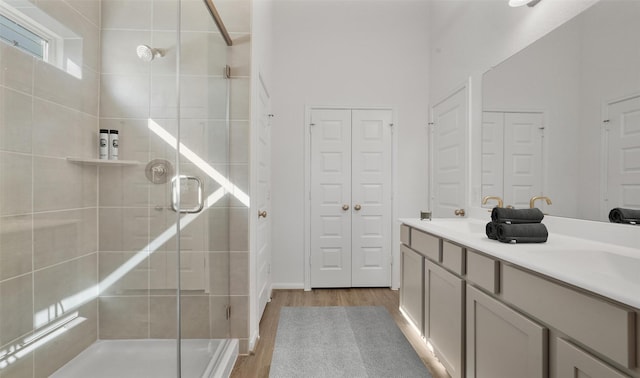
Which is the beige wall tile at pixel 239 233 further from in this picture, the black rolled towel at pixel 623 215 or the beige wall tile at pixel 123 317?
the black rolled towel at pixel 623 215

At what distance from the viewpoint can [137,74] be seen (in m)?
1.46

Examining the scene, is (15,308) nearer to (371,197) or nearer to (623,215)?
(623,215)

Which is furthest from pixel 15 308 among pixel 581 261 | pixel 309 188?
pixel 309 188

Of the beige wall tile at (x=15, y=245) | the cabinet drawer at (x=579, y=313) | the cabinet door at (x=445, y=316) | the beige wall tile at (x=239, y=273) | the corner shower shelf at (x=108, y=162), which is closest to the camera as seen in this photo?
the cabinet drawer at (x=579, y=313)

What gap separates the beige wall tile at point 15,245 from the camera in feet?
3.52

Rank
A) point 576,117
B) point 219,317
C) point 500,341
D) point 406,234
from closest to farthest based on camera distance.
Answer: point 500,341
point 576,117
point 219,317
point 406,234

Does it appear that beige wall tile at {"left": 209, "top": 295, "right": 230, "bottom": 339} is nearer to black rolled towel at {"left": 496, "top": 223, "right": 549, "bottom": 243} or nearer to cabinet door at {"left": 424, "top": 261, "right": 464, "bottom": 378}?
cabinet door at {"left": 424, "top": 261, "right": 464, "bottom": 378}

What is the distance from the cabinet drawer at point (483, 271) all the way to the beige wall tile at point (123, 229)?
62.5 inches

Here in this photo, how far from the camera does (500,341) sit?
1.21 metres

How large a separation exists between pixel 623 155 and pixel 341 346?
6.42 feet

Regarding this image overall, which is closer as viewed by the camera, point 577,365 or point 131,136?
point 577,365

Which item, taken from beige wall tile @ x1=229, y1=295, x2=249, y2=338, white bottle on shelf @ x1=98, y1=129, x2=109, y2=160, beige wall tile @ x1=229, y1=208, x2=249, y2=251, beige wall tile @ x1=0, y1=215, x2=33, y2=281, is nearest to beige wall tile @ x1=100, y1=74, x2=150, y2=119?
white bottle on shelf @ x1=98, y1=129, x2=109, y2=160

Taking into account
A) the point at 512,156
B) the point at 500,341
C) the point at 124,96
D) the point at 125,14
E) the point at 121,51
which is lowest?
the point at 500,341

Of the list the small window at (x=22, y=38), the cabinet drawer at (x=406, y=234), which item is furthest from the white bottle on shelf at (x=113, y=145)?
the cabinet drawer at (x=406, y=234)
